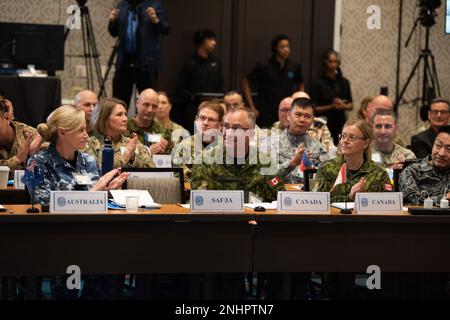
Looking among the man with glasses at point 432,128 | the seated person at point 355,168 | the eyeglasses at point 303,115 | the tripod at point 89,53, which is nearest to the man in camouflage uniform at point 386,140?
the eyeglasses at point 303,115

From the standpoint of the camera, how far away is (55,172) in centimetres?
463

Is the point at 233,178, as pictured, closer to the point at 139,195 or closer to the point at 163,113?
the point at 139,195

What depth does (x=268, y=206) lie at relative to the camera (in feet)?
14.8

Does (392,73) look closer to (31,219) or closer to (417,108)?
(417,108)

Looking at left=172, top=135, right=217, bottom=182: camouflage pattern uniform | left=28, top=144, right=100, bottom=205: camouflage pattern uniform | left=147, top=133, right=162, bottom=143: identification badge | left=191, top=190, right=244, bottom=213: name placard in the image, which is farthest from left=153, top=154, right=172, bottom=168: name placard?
left=191, top=190, right=244, bottom=213: name placard

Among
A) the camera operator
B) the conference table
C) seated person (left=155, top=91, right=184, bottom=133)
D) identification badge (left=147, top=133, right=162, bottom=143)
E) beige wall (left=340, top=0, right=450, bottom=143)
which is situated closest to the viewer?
the conference table

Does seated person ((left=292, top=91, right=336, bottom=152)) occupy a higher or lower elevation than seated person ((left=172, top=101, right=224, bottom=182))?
higher

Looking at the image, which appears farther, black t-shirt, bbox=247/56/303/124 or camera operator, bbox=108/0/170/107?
black t-shirt, bbox=247/56/303/124

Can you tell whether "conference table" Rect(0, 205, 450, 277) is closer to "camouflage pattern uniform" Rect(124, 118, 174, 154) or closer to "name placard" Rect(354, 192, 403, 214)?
"name placard" Rect(354, 192, 403, 214)

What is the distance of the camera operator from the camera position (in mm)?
8125

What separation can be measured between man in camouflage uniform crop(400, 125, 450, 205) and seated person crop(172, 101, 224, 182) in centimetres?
154

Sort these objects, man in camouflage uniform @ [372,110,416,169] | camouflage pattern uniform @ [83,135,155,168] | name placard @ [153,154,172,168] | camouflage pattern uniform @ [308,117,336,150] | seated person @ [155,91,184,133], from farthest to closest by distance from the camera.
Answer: seated person @ [155,91,184,133] → camouflage pattern uniform @ [308,117,336,150] → man in camouflage uniform @ [372,110,416,169] → name placard @ [153,154,172,168] → camouflage pattern uniform @ [83,135,155,168]

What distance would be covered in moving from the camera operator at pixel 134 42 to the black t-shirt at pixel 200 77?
27.7 inches
